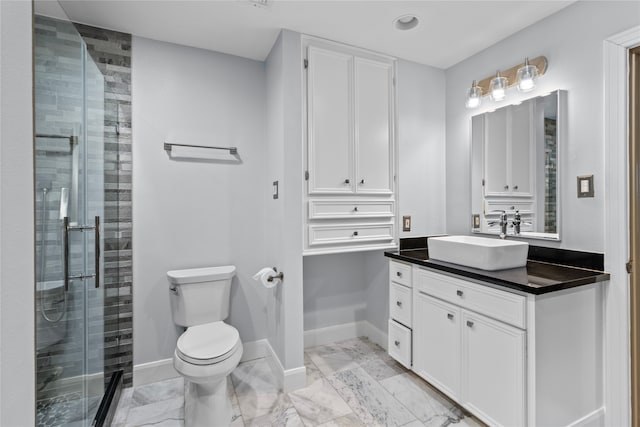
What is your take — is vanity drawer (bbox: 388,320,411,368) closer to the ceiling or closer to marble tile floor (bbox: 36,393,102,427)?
marble tile floor (bbox: 36,393,102,427)

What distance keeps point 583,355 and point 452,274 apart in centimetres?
71

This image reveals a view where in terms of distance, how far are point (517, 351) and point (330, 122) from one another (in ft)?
5.60

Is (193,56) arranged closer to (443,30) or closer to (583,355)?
(443,30)

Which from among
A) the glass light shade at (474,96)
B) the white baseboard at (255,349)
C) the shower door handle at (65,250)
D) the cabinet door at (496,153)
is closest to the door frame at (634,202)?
the cabinet door at (496,153)

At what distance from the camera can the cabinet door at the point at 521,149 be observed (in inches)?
79.6

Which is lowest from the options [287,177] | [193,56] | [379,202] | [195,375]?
[195,375]

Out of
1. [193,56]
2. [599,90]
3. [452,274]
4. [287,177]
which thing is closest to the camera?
[599,90]

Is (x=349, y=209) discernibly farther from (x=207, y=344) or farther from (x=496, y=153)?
(x=207, y=344)

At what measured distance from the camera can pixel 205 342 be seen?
5.93 feet

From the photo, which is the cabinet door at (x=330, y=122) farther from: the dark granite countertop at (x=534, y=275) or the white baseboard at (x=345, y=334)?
the white baseboard at (x=345, y=334)

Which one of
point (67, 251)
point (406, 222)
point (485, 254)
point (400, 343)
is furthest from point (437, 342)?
point (67, 251)
